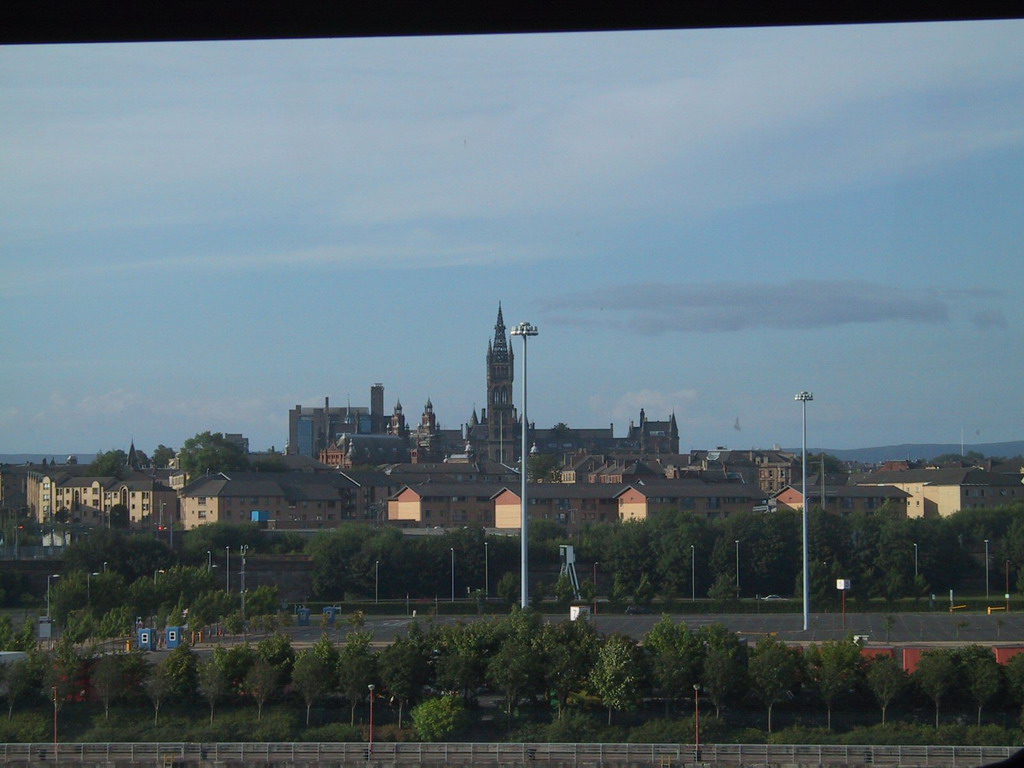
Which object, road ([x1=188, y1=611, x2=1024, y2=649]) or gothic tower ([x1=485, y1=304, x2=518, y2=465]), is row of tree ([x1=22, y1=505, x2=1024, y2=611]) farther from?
gothic tower ([x1=485, y1=304, x2=518, y2=465])

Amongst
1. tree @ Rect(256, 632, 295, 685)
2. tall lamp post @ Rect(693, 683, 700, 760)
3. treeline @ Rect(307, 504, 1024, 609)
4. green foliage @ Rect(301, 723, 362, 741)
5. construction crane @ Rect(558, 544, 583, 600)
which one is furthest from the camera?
treeline @ Rect(307, 504, 1024, 609)

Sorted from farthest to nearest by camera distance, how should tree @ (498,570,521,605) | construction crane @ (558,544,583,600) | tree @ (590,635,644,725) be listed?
construction crane @ (558,544,583,600), tree @ (498,570,521,605), tree @ (590,635,644,725)

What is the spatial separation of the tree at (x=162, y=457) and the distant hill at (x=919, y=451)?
35598 mm

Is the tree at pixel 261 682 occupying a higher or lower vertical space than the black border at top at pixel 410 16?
lower

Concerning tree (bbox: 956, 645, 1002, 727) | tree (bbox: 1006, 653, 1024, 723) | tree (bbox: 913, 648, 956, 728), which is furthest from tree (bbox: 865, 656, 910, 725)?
tree (bbox: 1006, 653, 1024, 723)

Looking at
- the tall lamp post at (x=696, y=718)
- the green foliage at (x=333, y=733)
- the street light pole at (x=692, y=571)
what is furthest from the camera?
the street light pole at (x=692, y=571)

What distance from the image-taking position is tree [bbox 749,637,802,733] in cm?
894

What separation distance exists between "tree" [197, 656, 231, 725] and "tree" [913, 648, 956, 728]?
16.2 feet

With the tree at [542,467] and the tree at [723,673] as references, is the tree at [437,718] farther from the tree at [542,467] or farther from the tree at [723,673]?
the tree at [542,467]

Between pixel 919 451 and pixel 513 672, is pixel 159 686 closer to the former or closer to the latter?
pixel 513 672

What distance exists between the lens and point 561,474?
43.8 meters

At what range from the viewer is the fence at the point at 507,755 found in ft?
24.4

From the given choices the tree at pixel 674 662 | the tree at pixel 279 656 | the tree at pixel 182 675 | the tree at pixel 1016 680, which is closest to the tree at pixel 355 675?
the tree at pixel 279 656

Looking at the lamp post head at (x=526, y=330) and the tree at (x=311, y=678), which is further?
the lamp post head at (x=526, y=330)
